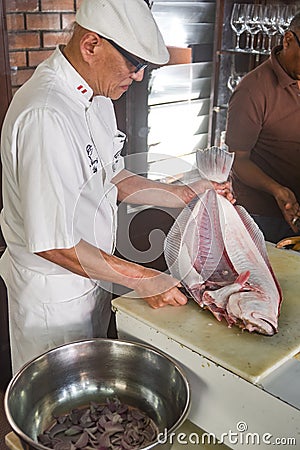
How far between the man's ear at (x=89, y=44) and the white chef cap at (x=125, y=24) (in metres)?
0.02

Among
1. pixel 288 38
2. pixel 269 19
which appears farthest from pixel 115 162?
pixel 269 19

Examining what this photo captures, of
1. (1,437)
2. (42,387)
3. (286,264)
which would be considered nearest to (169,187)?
(286,264)

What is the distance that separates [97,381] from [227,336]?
1.02 feet

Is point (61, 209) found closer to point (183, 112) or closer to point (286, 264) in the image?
point (286, 264)

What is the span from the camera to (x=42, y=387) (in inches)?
46.5

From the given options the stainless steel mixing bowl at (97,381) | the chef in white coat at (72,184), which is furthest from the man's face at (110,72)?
the stainless steel mixing bowl at (97,381)

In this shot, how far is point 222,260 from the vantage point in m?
1.38

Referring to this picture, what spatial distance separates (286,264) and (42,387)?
0.75 meters

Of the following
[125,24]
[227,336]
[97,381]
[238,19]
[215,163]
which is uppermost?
[125,24]

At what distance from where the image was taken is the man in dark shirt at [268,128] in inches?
86.2

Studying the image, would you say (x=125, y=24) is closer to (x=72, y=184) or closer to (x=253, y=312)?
(x=72, y=184)

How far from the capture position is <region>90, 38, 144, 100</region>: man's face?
4.11ft

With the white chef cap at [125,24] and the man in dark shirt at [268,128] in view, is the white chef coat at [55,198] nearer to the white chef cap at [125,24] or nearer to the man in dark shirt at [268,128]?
the white chef cap at [125,24]

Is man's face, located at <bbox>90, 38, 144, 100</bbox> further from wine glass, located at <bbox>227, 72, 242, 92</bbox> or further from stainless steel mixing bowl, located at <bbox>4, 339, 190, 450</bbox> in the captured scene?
wine glass, located at <bbox>227, 72, 242, 92</bbox>
